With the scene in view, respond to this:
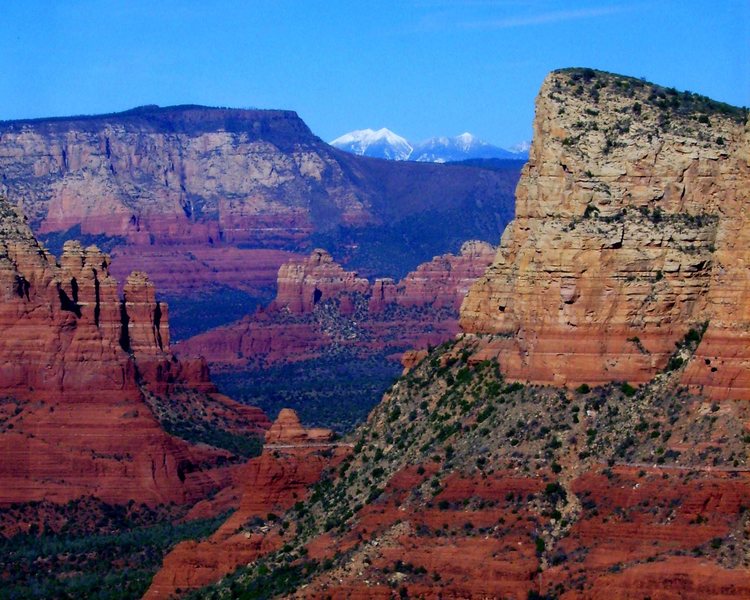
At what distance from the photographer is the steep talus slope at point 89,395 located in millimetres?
156250

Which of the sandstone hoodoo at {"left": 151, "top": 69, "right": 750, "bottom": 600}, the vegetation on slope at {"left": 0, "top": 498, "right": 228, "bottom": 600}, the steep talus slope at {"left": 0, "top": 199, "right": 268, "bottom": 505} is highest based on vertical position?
the sandstone hoodoo at {"left": 151, "top": 69, "right": 750, "bottom": 600}

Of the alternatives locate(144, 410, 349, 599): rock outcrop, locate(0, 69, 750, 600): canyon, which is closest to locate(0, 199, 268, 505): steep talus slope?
locate(144, 410, 349, 599): rock outcrop

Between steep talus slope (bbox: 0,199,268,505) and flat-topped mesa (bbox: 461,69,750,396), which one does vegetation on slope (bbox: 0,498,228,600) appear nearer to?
steep talus slope (bbox: 0,199,268,505)

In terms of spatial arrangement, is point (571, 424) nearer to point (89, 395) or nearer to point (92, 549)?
point (92, 549)

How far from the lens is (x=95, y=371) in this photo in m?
163

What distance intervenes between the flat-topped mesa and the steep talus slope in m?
→ 59.5

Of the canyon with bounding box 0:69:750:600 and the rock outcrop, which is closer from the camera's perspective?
the canyon with bounding box 0:69:750:600

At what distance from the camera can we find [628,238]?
9481 cm

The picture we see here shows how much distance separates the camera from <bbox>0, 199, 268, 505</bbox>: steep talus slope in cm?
15625

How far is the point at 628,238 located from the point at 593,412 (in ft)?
19.6

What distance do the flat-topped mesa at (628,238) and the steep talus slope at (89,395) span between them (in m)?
59.5

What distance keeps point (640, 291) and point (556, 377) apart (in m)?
4.28

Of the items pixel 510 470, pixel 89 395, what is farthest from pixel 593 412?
pixel 89 395

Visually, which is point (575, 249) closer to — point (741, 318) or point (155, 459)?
point (741, 318)
